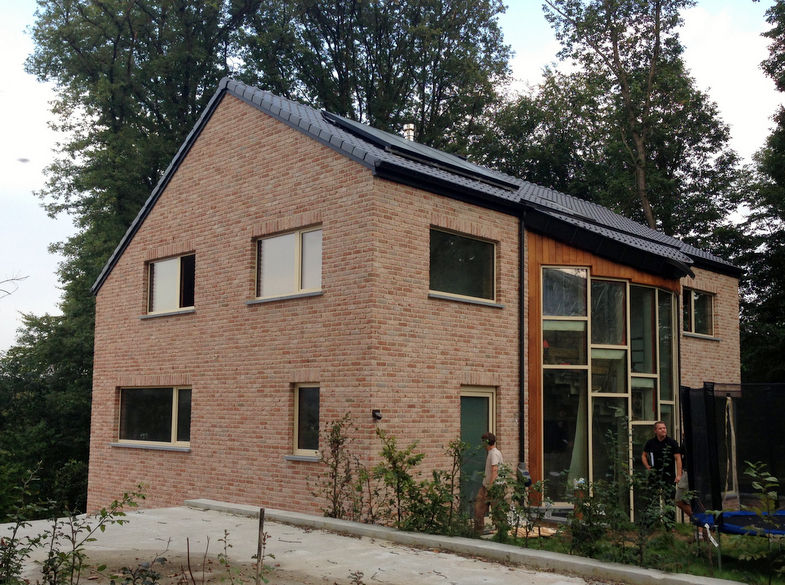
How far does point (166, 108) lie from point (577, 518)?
25483mm

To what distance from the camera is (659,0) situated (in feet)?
Answer: 106

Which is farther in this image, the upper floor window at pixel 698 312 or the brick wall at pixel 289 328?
the upper floor window at pixel 698 312

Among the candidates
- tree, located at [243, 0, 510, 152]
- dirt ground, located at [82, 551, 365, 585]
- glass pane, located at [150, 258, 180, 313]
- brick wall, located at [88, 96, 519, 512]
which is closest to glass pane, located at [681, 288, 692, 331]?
brick wall, located at [88, 96, 519, 512]

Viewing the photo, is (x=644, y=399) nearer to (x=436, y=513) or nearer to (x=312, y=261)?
(x=436, y=513)

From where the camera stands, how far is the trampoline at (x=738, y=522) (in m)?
8.90

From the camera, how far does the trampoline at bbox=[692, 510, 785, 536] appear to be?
8.90 m

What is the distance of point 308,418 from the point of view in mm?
13273

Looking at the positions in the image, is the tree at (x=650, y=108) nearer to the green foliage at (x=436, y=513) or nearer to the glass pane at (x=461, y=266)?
the glass pane at (x=461, y=266)

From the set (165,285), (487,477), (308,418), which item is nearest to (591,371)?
(487,477)

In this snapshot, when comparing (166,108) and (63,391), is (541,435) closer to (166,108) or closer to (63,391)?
(63,391)

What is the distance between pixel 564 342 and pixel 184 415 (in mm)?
7414

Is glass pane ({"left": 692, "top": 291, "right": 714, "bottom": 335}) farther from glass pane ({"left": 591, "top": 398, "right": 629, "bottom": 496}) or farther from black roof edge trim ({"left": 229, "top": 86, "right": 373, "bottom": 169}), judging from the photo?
black roof edge trim ({"left": 229, "top": 86, "right": 373, "bottom": 169})

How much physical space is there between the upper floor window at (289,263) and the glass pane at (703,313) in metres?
10.8

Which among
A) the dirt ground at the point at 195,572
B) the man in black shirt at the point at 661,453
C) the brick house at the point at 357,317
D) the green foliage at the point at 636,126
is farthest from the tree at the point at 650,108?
the dirt ground at the point at 195,572
